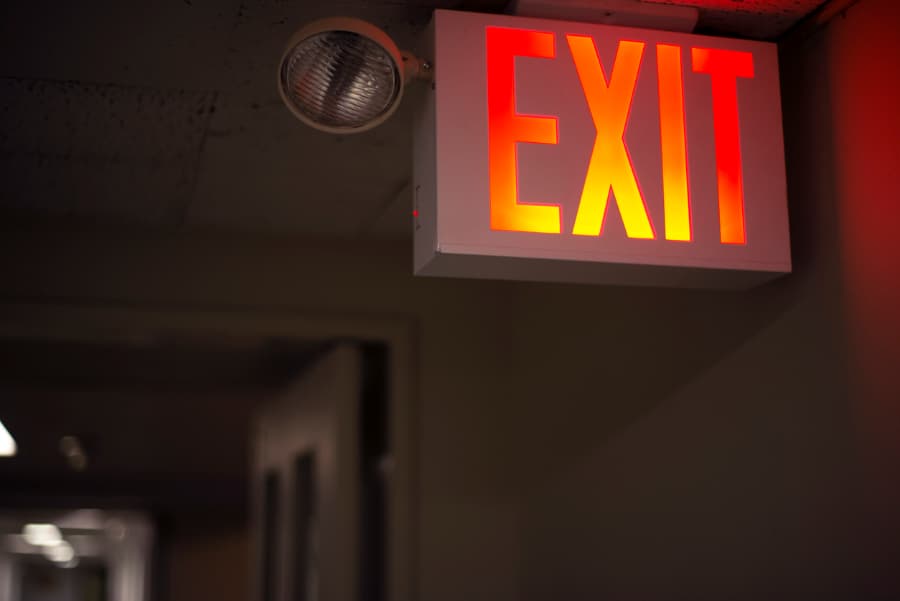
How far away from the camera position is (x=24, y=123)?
2383 mm

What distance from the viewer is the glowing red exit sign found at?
1.69m

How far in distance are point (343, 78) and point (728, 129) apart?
2.17 feet

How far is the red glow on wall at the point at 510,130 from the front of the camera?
5.55ft

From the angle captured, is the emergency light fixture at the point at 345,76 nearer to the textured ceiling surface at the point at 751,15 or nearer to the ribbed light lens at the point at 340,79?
the ribbed light lens at the point at 340,79

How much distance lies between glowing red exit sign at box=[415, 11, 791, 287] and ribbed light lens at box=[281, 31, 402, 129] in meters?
0.09

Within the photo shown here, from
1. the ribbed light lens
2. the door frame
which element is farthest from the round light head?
the door frame

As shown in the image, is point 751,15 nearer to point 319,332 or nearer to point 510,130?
point 510,130

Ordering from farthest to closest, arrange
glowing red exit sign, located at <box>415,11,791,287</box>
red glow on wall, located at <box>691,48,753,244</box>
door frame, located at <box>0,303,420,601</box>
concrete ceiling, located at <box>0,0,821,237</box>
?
door frame, located at <box>0,303,420,601</box> → concrete ceiling, located at <box>0,0,821,237</box> → red glow on wall, located at <box>691,48,753,244</box> → glowing red exit sign, located at <box>415,11,791,287</box>

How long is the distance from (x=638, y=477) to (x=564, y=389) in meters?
0.47

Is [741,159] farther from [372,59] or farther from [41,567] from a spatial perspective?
[41,567]

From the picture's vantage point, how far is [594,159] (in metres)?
1.74

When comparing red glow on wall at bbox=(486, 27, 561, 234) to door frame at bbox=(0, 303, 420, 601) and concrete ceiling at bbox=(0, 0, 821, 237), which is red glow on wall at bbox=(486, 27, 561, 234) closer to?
concrete ceiling at bbox=(0, 0, 821, 237)

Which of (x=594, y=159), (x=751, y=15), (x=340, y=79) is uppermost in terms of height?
(x=751, y=15)

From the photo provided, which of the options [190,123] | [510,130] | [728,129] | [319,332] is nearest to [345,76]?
[510,130]
